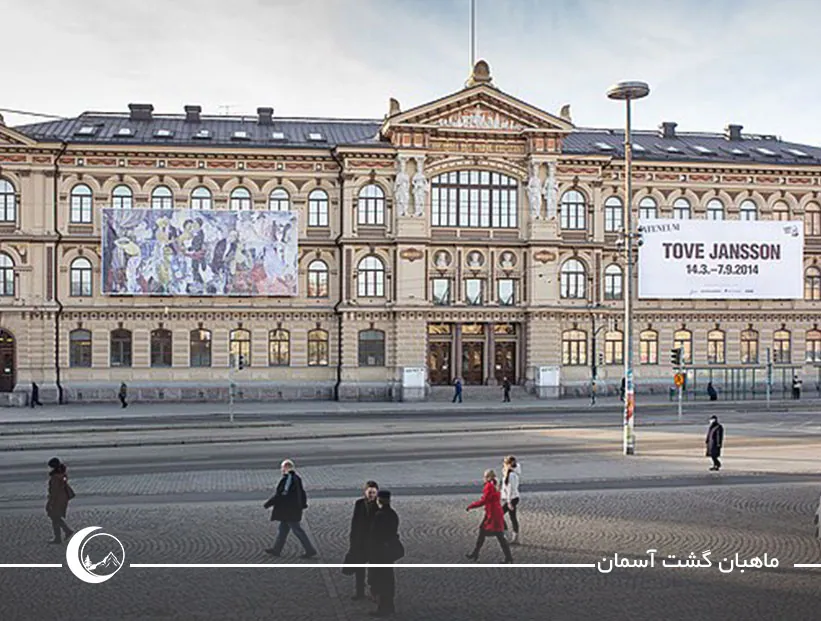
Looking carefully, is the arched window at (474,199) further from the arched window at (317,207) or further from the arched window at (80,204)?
the arched window at (80,204)

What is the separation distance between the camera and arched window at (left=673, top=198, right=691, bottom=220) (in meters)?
59.0

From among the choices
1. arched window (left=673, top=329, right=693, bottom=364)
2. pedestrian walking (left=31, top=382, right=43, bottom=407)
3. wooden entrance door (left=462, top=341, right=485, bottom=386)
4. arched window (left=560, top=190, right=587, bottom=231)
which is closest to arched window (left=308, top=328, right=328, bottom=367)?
wooden entrance door (left=462, top=341, right=485, bottom=386)

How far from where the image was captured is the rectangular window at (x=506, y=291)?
185ft

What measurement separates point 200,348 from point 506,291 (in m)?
20.2

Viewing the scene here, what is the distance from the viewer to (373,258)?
55.0m

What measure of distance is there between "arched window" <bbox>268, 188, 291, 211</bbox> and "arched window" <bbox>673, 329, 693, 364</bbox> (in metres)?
27.7

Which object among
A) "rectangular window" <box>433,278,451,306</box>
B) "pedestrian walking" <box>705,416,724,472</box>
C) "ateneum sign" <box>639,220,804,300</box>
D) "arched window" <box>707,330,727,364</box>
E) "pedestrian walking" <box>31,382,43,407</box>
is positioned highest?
"ateneum sign" <box>639,220,804,300</box>

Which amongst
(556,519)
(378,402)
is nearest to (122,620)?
(556,519)

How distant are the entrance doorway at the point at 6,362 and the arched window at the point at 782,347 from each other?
50.5 m

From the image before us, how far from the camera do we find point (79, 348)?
5328cm

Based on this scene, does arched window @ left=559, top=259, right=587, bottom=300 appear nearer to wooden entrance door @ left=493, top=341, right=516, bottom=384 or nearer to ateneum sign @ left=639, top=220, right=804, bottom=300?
ateneum sign @ left=639, top=220, right=804, bottom=300

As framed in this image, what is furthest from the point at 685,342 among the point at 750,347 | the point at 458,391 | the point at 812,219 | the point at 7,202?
the point at 7,202

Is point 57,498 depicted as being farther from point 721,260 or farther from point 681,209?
point 721,260

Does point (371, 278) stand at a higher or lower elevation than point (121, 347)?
higher
